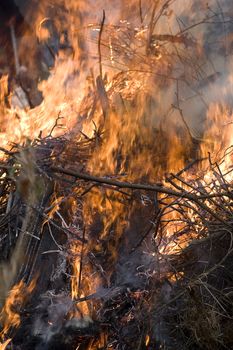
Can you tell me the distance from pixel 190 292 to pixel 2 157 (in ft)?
6.06

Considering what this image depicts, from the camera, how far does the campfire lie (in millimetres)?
2590

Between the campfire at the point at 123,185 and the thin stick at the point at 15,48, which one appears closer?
the campfire at the point at 123,185

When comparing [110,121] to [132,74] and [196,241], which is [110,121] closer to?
[132,74]

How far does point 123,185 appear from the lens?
2.10 m

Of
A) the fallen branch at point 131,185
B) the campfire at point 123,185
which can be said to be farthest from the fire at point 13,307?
the fallen branch at point 131,185

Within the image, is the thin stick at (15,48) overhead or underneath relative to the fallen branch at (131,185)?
overhead

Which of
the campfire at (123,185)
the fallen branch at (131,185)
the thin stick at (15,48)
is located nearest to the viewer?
the fallen branch at (131,185)

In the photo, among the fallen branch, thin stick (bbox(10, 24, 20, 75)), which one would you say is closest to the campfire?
the fallen branch

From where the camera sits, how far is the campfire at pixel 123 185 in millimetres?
2590

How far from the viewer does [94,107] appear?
3.63 meters

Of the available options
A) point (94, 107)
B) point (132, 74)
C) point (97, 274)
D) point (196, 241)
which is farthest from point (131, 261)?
point (132, 74)

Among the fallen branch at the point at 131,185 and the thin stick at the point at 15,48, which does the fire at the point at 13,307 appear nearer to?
the fallen branch at the point at 131,185

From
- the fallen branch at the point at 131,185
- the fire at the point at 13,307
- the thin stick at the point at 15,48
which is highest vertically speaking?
the thin stick at the point at 15,48

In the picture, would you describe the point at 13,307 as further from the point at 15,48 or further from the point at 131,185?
the point at 15,48
